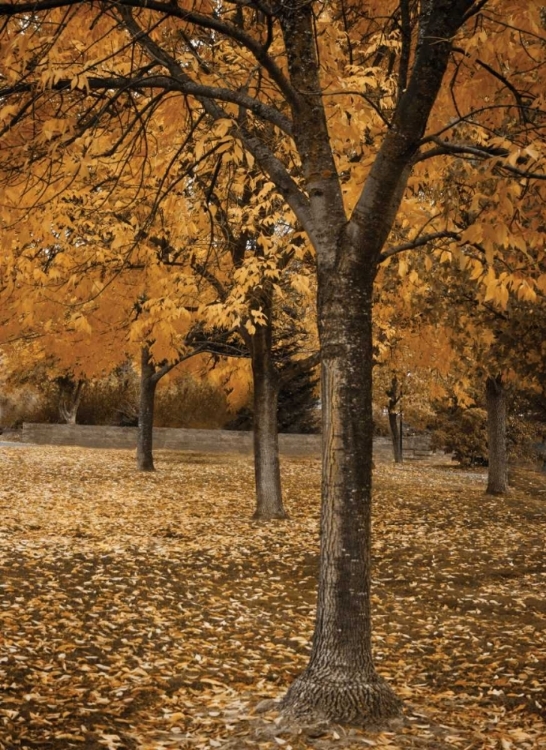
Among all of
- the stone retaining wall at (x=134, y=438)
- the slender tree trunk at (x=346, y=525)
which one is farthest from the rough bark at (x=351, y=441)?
the stone retaining wall at (x=134, y=438)

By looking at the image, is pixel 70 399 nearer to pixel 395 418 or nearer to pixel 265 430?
pixel 395 418

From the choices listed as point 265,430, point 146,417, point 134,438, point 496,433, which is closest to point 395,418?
→ point 134,438

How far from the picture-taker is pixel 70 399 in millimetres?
37062

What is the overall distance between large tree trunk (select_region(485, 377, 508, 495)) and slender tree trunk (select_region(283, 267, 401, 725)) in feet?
47.5

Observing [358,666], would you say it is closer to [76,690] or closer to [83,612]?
[76,690]

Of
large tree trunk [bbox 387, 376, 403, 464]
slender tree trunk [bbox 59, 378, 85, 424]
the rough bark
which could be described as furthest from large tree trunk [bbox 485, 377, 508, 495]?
slender tree trunk [bbox 59, 378, 85, 424]

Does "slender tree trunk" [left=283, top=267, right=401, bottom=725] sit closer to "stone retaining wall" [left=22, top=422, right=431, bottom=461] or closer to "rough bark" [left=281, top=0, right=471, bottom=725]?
"rough bark" [left=281, top=0, right=471, bottom=725]

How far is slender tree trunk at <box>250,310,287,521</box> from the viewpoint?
13.6m

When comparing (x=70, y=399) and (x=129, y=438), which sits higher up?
(x=70, y=399)

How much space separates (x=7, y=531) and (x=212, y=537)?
9.82 feet

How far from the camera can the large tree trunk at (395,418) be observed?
2950cm

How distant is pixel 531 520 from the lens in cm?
1527

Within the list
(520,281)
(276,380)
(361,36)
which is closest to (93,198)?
(276,380)

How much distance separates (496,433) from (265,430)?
315 inches
